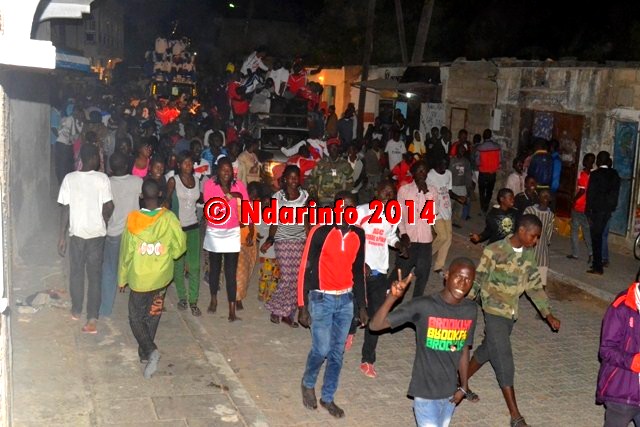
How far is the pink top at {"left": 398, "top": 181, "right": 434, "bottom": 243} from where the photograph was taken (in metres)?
9.40

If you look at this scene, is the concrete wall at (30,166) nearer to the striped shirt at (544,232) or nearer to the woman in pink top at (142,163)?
the woman in pink top at (142,163)

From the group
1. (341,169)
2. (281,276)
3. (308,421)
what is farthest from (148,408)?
(341,169)

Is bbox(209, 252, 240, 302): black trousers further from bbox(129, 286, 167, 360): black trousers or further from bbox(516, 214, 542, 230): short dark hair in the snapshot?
bbox(516, 214, 542, 230): short dark hair

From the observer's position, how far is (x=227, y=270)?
9.03 m

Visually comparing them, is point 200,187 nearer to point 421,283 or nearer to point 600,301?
point 421,283

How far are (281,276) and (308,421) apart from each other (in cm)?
258

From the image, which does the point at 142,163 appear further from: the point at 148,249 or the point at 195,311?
the point at 148,249

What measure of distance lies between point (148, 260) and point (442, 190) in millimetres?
4977

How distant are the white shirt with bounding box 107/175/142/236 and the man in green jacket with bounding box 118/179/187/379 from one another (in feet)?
3.47

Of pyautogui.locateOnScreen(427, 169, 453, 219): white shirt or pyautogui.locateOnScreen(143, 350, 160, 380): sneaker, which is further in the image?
pyautogui.locateOnScreen(427, 169, 453, 219): white shirt

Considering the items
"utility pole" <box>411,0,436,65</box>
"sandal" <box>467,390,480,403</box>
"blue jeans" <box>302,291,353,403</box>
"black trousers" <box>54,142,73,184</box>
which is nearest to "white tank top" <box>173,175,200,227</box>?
"blue jeans" <box>302,291,353,403</box>

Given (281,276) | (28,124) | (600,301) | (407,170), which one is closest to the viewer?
(281,276)

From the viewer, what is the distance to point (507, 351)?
6.60m

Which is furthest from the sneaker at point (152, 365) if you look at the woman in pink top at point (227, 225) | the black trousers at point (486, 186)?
the black trousers at point (486, 186)
